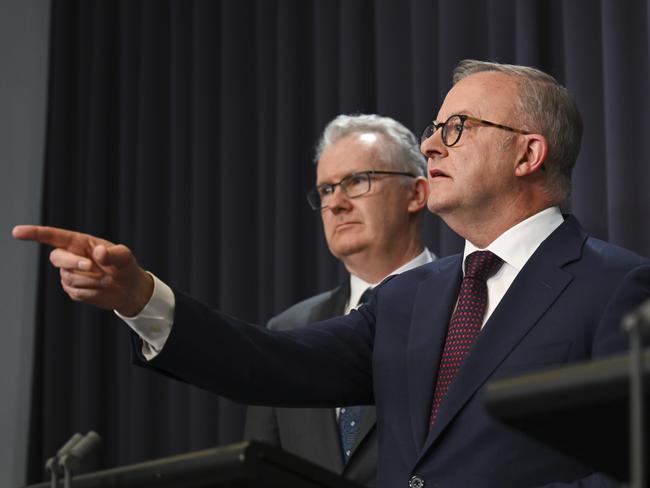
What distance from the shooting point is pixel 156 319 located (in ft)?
5.99

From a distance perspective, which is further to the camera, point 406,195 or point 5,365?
point 5,365

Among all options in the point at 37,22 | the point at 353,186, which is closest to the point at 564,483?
the point at 353,186

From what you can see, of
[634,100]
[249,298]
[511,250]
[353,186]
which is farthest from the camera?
[249,298]

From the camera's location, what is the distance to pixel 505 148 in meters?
2.38

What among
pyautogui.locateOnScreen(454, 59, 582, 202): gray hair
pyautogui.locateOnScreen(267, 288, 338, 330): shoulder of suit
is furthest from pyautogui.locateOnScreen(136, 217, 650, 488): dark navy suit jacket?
pyautogui.locateOnScreen(267, 288, 338, 330): shoulder of suit

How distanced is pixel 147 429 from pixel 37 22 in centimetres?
174

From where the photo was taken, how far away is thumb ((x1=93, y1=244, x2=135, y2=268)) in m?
1.63

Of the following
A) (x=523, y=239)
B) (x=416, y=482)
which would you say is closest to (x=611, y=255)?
(x=523, y=239)

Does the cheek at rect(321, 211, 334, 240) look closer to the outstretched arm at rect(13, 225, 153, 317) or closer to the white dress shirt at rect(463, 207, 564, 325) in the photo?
the white dress shirt at rect(463, 207, 564, 325)

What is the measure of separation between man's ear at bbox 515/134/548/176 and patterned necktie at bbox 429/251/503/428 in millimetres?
271

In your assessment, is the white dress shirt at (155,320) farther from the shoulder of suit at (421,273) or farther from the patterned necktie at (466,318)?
the shoulder of suit at (421,273)

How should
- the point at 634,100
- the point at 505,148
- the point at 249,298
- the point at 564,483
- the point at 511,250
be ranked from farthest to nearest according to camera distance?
the point at 249,298, the point at 634,100, the point at 505,148, the point at 511,250, the point at 564,483

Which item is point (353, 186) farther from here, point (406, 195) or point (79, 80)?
point (79, 80)

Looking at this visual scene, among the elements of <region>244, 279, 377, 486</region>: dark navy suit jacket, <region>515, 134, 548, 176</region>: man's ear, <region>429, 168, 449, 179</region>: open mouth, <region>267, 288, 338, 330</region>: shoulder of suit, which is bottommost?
<region>244, 279, 377, 486</region>: dark navy suit jacket
